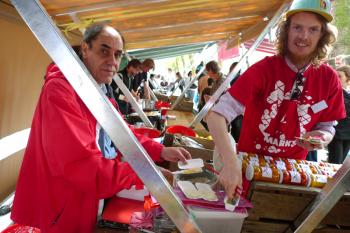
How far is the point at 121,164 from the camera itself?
125cm

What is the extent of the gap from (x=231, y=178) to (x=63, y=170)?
0.67 metres

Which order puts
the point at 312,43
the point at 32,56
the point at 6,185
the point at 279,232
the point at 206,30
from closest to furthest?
the point at 279,232
the point at 312,43
the point at 6,185
the point at 32,56
the point at 206,30

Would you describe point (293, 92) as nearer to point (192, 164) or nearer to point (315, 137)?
point (315, 137)

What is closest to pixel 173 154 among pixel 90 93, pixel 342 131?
pixel 90 93

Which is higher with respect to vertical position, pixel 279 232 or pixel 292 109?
pixel 292 109

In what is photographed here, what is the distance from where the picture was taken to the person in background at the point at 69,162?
124 cm

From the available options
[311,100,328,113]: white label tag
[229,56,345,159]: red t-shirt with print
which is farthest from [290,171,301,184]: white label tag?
[311,100,328,113]: white label tag

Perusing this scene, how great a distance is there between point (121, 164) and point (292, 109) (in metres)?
1.11

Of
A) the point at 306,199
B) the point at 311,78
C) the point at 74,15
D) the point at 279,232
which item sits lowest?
the point at 279,232

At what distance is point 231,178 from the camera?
1.19 metres

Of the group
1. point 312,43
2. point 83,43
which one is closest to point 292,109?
point 312,43

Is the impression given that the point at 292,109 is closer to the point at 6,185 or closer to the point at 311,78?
the point at 311,78

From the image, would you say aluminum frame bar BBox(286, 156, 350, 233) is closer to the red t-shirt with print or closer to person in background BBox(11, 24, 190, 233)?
person in background BBox(11, 24, 190, 233)

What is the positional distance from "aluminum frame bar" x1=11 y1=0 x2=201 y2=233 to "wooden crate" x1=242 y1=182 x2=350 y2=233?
0.55 m
